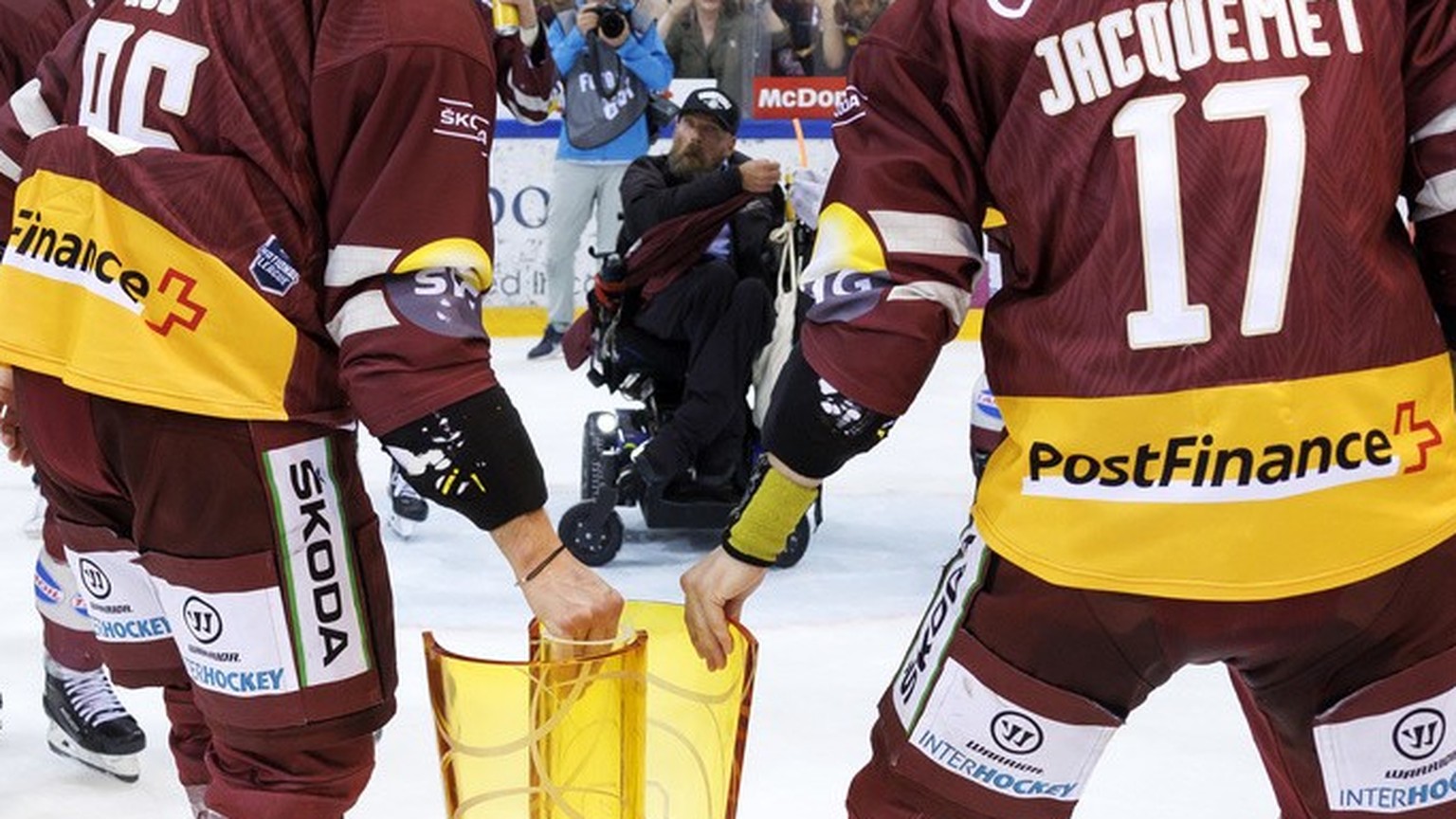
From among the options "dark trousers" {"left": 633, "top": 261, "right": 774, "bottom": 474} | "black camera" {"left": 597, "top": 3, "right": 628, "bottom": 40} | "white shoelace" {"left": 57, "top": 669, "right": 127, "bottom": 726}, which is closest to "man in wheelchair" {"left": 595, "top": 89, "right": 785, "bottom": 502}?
"dark trousers" {"left": 633, "top": 261, "right": 774, "bottom": 474}

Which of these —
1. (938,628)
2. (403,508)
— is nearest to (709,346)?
(403,508)

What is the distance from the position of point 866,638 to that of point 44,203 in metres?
2.52

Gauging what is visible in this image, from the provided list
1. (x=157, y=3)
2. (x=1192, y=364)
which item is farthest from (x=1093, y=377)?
(x=157, y=3)

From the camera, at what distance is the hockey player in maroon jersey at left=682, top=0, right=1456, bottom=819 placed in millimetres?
1695

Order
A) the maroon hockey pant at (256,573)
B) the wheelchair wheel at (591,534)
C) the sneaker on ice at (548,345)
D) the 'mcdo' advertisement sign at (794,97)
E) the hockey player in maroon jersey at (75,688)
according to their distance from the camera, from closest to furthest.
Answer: the maroon hockey pant at (256,573) < the hockey player in maroon jersey at (75,688) < the wheelchair wheel at (591,534) < the sneaker on ice at (548,345) < the 'mcdo' advertisement sign at (794,97)

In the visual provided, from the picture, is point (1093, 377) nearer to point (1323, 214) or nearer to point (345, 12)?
point (1323, 214)

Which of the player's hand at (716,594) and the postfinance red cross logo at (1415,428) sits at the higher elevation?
the postfinance red cross logo at (1415,428)

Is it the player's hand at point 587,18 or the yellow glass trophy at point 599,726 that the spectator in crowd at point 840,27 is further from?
the yellow glass trophy at point 599,726

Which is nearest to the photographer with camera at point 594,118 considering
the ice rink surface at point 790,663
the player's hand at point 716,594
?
the ice rink surface at point 790,663

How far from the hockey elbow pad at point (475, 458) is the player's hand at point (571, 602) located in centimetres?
7

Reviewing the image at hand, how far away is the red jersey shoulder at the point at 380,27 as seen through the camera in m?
1.92

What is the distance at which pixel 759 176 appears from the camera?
498 centimetres

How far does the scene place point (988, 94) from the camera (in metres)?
1.80

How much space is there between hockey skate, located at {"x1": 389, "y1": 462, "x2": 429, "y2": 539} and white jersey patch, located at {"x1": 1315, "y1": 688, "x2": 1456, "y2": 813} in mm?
3458
